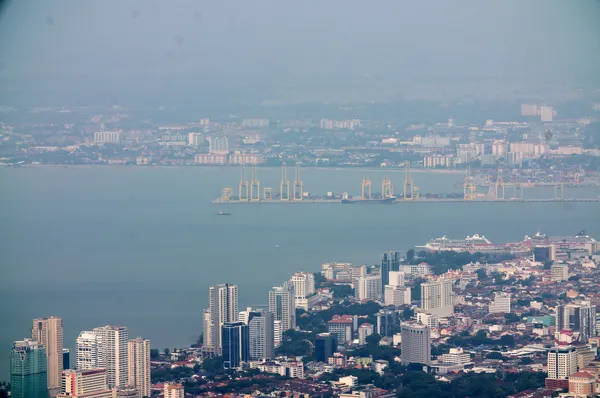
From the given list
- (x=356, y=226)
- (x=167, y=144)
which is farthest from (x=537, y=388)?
(x=167, y=144)

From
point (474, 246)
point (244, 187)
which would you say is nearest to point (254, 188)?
point (244, 187)

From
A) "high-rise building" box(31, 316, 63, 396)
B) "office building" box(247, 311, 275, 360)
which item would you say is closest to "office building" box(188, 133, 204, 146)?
"office building" box(247, 311, 275, 360)

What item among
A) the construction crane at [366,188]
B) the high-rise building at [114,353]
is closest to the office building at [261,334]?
the high-rise building at [114,353]

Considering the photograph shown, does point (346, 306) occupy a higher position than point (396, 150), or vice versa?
point (396, 150)

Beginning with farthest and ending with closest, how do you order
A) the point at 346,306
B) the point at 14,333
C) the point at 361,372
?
1. the point at 346,306
2. the point at 14,333
3. the point at 361,372

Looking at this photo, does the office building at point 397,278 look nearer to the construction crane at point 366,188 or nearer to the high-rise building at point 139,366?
the high-rise building at point 139,366

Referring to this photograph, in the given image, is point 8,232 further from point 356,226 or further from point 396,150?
point 396,150

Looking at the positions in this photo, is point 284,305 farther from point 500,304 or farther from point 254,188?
point 254,188
